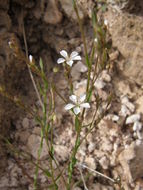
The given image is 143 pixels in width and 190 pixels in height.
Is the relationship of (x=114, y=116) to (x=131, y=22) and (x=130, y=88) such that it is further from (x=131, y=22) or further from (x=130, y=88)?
(x=131, y=22)

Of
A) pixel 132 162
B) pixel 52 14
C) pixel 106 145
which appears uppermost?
pixel 52 14

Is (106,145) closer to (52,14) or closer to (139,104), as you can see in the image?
(139,104)

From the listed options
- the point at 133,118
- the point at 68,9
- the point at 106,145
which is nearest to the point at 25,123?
the point at 106,145

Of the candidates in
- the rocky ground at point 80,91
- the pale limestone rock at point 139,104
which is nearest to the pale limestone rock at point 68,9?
the rocky ground at point 80,91

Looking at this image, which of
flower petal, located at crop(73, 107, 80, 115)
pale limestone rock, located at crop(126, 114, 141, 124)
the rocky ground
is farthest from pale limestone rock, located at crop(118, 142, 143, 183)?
flower petal, located at crop(73, 107, 80, 115)

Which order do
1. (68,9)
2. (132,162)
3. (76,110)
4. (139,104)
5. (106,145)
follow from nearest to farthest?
(76,110), (132,162), (106,145), (139,104), (68,9)

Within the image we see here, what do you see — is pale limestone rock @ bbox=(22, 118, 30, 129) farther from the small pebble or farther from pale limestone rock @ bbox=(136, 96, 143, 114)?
pale limestone rock @ bbox=(136, 96, 143, 114)

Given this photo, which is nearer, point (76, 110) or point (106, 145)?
point (76, 110)

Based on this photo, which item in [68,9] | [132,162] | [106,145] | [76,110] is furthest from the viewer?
[68,9]
